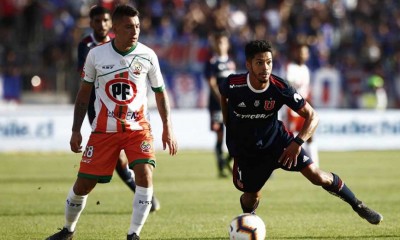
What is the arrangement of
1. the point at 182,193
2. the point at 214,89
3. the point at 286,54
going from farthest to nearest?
the point at 286,54
the point at 214,89
the point at 182,193

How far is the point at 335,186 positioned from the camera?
30.6 feet

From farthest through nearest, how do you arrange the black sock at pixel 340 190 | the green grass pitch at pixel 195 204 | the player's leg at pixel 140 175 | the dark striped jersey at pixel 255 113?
1. the green grass pitch at pixel 195 204
2. the black sock at pixel 340 190
3. the dark striped jersey at pixel 255 113
4. the player's leg at pixel 140 175

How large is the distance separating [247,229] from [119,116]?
5.37 feet

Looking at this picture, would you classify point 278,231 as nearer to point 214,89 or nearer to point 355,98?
point 214,89

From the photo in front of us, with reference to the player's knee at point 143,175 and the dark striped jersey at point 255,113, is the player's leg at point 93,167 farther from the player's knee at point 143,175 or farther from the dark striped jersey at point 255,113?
the dark striped jersey at point 255,113

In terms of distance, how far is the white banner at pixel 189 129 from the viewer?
73.7 feet

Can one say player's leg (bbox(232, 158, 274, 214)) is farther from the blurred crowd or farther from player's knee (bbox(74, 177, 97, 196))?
the blurred crowd

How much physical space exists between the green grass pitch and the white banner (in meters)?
2.78

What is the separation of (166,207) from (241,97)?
11.9 feet

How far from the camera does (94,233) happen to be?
9.70m

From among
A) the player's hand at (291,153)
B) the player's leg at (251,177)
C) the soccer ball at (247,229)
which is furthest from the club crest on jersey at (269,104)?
the soccer ball at (247,229)

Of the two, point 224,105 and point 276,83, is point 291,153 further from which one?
point 224,105

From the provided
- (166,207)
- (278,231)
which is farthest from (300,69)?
(278,231)

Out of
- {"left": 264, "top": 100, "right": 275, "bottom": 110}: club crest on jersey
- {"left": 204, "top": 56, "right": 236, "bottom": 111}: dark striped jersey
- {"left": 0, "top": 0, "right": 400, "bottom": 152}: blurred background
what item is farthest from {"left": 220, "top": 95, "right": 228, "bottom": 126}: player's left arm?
{"left": 0, "top": 0, "right": 400, "bottom": 152}: blurred background
